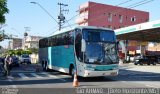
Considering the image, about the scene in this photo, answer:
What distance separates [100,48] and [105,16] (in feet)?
223

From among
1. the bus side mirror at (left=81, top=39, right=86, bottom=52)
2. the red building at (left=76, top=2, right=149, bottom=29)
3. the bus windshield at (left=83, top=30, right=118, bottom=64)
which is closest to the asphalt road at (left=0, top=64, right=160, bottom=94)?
the bus windshield at (left=83, top=30, right=118, bottom=64)

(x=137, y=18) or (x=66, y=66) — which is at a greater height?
(x=137, y=18)

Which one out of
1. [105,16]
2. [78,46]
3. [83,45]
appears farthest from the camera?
[105,16]

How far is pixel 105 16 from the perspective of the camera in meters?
88.7

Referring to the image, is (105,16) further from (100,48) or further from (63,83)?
(63,83)

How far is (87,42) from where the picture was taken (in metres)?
21.3

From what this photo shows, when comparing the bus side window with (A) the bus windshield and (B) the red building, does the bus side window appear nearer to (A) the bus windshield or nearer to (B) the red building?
(A) the bus windshield

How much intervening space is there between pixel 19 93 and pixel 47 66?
17.6m

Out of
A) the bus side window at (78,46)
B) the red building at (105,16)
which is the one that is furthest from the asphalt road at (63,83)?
the red building at (105,16)

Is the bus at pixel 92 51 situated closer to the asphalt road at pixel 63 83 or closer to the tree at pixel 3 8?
the asphalt road at pixel 63 83

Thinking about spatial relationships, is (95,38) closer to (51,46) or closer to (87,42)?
(87,42)

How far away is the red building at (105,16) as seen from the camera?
85750 mm

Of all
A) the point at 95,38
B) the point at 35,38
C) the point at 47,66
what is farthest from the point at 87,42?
the point at 35,38

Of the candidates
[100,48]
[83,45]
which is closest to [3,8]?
[83,45]
